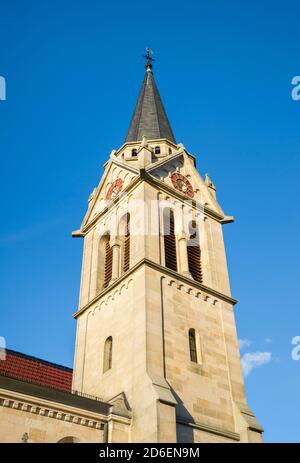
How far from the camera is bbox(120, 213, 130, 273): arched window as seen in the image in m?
25.1

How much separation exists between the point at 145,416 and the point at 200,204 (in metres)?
13.7

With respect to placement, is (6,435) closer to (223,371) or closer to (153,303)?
(153,303)

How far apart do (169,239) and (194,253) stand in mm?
1748

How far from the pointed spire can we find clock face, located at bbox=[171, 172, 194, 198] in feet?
14.9

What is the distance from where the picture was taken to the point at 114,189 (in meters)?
29.5

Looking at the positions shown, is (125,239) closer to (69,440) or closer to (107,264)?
(107,264)

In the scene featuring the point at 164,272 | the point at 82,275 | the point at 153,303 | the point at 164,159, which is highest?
the point at 164,159

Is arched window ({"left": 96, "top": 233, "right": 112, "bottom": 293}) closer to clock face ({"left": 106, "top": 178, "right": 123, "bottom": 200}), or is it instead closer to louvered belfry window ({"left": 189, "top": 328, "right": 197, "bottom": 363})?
clock face ({"left": 106, "top": 178, "right": 123, "bottom": 200})

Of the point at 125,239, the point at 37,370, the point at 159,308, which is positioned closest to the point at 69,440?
the point at 159,308

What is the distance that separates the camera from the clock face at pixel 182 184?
1135 inches

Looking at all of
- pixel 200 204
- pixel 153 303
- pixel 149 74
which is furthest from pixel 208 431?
pixel 149 74

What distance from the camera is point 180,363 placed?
20.8 meters

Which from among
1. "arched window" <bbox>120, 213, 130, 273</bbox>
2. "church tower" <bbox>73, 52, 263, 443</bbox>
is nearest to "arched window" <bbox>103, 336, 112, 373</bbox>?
"church tower" <bbox>73, 52, 263, 443</bbox>

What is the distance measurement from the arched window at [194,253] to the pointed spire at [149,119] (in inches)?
312
